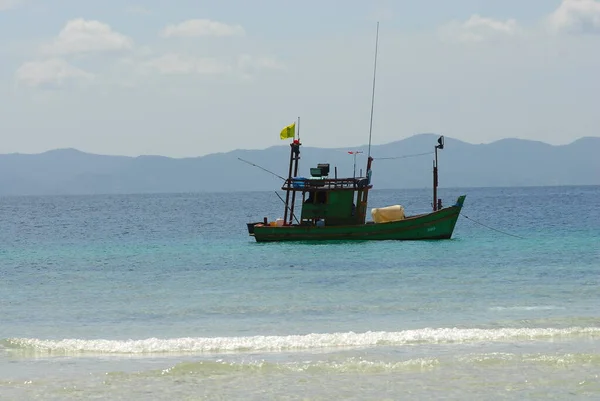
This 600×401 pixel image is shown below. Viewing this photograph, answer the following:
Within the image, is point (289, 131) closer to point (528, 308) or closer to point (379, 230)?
point (379, 230)

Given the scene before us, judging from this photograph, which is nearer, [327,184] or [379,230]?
[327,184]

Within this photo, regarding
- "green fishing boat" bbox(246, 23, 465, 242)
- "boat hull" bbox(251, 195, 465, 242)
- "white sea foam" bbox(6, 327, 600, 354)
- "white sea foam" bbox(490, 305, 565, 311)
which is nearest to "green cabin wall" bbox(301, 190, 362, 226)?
"green fishing boat" bbox(246, 23, 465, 242)

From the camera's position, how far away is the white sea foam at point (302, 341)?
62.2 feet

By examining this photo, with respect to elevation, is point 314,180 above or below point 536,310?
above

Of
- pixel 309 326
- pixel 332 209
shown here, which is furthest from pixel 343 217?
pixel 309 326

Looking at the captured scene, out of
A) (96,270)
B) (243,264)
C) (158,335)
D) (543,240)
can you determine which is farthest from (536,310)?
(543,240)

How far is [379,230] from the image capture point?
46250 millimetres

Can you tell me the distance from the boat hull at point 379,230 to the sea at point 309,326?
12.6 feet

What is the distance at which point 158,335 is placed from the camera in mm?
20984

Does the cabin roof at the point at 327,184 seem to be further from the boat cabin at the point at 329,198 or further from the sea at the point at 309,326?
the sea at the point at 309,326

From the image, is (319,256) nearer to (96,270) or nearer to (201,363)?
(96,270)

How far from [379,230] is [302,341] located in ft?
89.3

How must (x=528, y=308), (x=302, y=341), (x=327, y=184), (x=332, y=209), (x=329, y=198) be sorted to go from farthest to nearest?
1. (x=332, y=209)
2. (x=329, y=198)
3. (x=327, y=184)
4. (x=528, y=308)
5. (x=302, y=341)

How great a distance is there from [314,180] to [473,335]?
1044 inches
